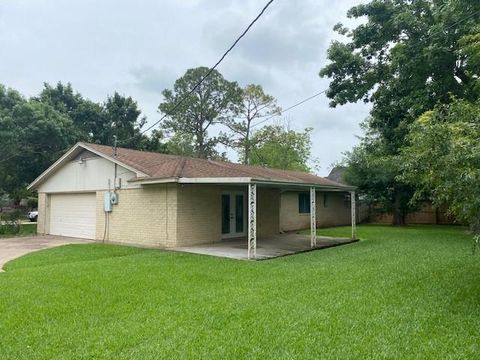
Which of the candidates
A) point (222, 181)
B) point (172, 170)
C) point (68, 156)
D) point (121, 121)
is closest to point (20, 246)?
point (68, 156)

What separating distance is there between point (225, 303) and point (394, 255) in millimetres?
6350

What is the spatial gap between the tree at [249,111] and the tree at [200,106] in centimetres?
70

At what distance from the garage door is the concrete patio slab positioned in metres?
5.76

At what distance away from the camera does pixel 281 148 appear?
3581 cm

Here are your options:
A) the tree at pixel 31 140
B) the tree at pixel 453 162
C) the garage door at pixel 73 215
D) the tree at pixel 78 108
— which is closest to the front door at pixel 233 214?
the garage door at pixel 73 215

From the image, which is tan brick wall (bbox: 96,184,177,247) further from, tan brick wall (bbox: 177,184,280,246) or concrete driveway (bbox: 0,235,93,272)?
concrete driveway (bbox: 0,235,93,272)

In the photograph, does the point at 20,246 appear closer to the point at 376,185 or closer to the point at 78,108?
the point at 78,108

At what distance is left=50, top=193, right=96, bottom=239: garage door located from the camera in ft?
55.0

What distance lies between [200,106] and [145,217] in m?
26.1

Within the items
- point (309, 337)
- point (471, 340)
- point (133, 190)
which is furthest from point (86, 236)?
point (471, 340)

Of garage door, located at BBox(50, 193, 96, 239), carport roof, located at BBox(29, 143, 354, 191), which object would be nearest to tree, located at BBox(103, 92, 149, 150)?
garage door, located at BBox(50, 193, 96, 239)

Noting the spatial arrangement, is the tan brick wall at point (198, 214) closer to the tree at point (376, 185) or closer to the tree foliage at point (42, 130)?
the tree foliage at point (42, 130)

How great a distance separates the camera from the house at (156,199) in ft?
43.0

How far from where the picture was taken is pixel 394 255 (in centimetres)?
1075
